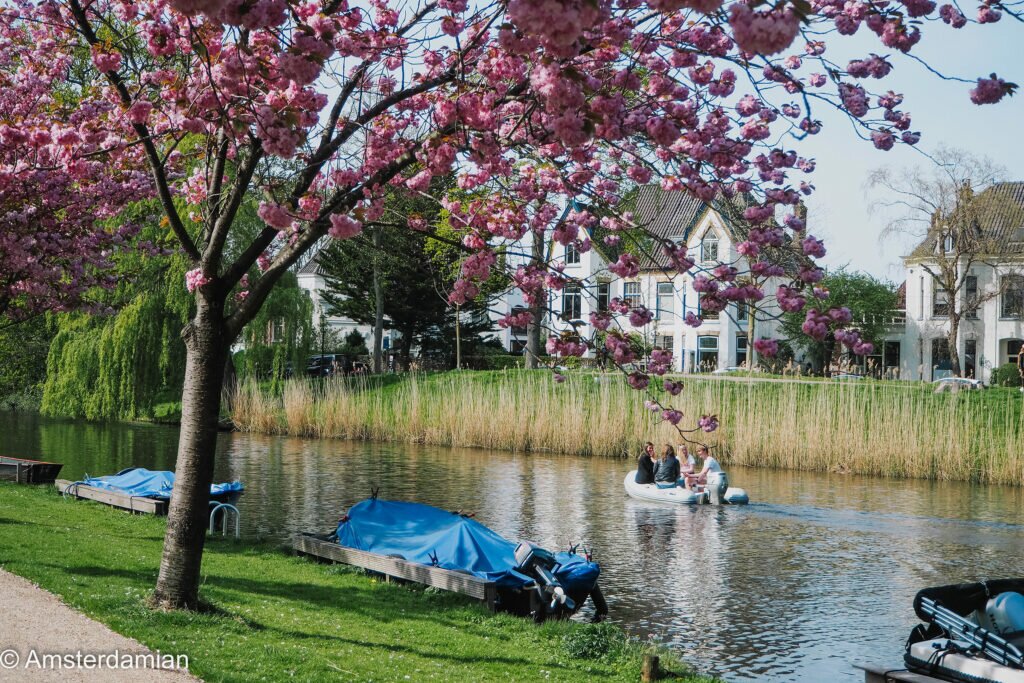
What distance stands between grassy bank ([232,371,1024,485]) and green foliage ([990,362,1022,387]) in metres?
18.9

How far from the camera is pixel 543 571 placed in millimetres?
11648

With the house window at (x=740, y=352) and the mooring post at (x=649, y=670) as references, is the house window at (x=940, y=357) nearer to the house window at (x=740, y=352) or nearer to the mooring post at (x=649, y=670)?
the house window at (x=740, y=352)

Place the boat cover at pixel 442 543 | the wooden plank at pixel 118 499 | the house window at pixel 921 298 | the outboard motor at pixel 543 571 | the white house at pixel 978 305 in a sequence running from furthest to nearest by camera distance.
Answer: the house window at pixel 921 298
the white house at pixel 978 305
the wooden plank at pixel 118 499
the boat cover at pixel 442 543
the outboard motor at pixel 543 571

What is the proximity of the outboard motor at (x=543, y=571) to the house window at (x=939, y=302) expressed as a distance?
48463 millimetres

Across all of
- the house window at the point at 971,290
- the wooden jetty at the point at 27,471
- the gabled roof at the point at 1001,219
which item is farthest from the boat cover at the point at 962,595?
the house window at the point at 971,290

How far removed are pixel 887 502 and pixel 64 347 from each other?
25007 millimetres

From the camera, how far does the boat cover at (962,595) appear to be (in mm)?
9352

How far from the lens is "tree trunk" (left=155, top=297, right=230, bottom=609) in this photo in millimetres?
8242

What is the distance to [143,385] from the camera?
3259 centimetres

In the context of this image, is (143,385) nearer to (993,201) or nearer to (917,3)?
(917,3)

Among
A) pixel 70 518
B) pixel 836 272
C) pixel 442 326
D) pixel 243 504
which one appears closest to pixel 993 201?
pixel 836 272

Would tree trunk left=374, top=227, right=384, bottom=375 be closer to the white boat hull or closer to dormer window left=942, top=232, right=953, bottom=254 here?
dormer window left=942, top=232, right=953, bottom=254

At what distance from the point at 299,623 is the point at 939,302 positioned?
5260 centimetres

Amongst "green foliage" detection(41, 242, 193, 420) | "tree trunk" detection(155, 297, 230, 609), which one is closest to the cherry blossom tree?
"tree trunk" detection(155, 297, 230, 609)
